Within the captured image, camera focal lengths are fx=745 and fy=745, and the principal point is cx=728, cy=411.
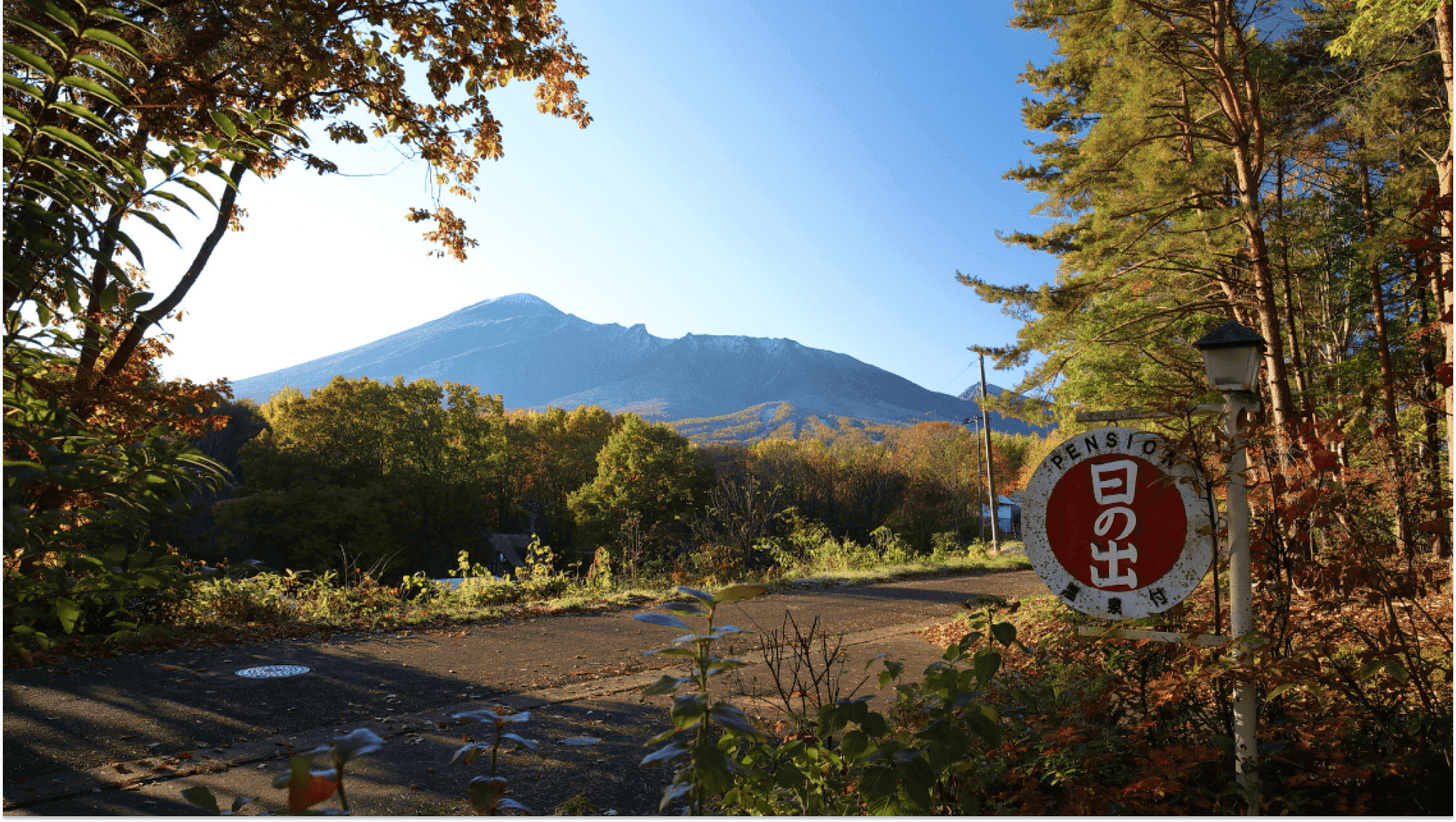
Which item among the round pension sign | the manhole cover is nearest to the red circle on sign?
the round pension sign

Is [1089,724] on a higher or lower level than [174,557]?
lower

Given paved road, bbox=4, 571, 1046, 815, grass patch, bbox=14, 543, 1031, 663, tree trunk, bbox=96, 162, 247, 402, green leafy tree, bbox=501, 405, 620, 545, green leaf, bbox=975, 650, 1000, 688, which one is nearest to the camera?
green leaf, bbox=975, 650, 1000, 688

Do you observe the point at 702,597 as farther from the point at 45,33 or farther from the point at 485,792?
the point at 45,33

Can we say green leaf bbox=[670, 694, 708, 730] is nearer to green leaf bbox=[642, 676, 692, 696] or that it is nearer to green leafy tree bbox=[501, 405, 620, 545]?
green leaf bbox=[642, 676, 692, 696]

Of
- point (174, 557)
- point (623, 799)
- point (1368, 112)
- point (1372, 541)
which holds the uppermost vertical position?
point (1368, 112)

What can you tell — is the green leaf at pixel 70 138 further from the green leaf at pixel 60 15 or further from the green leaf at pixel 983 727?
the green leaf at pixel 983 727

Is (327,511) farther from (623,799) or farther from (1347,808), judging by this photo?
(1347,808)

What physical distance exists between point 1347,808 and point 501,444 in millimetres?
38049

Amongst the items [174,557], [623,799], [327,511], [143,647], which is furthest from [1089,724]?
[327,511]

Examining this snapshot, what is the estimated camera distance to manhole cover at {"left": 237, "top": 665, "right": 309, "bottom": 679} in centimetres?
518

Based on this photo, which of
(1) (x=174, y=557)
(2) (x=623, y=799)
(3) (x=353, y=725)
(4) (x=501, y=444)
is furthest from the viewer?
(4) (x=501, y=444)

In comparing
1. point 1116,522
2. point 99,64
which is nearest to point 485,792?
point 99,64

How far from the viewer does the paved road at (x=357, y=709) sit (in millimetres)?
3211

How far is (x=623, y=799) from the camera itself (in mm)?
3100
